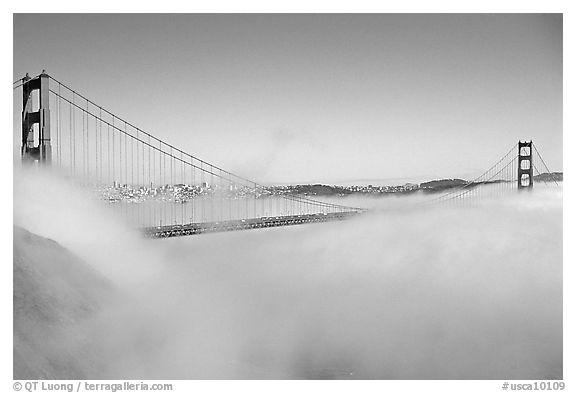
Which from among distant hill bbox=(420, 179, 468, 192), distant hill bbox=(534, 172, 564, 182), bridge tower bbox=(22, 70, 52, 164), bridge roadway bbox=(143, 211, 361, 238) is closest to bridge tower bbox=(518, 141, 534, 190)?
distant hill bbox=(534, 172, 564, 182)

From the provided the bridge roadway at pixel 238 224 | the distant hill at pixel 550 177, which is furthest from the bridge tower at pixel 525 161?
the bridge roadway at pixel 238 224

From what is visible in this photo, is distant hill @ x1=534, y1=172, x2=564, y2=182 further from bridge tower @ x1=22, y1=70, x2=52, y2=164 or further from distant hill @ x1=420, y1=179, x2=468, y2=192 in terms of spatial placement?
bridge tower @ x1=22, y1=70, x2=52, y2=164

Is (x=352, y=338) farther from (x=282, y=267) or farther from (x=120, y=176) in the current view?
(x=120, y=176)

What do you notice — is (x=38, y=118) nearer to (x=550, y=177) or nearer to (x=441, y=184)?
(x=441, y=184)

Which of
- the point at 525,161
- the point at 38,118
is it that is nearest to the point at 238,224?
the point at 38,118

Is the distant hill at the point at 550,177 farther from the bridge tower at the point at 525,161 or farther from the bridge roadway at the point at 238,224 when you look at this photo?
the bridge roadway at the point at 238,224

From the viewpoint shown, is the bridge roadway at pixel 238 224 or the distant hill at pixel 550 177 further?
the bridge roadway at pixel 238 224
